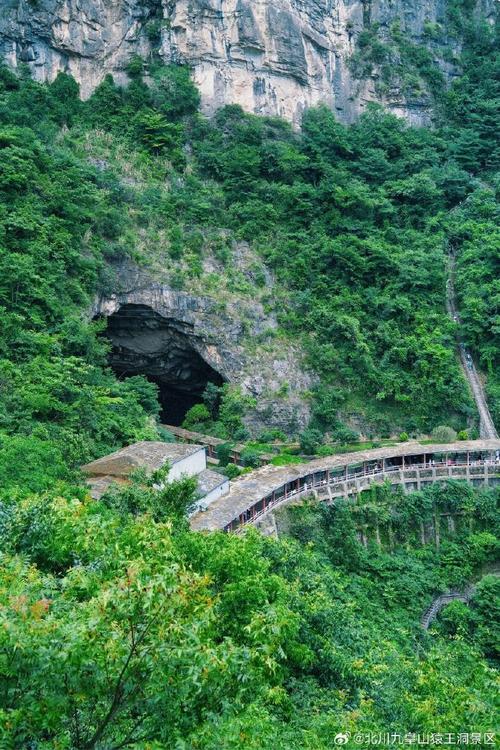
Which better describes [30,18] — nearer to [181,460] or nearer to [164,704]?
[181,460]

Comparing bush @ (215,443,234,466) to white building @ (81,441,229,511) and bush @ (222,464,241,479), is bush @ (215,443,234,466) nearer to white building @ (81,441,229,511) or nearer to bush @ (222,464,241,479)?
bush @ (222,464,241,479)

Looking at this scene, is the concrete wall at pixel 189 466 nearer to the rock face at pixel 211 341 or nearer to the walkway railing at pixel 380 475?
the walkway railing at pixel 380 475

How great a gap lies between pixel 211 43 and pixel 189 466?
2332 centimetres

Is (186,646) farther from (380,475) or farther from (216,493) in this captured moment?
(380,475)

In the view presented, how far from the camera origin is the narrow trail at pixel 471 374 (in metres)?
24.8

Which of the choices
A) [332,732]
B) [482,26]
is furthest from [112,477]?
[482,26]

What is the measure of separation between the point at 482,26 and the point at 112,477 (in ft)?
118

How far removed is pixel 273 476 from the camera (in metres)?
18.4

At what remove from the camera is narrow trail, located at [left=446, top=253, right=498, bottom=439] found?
81.5 ft

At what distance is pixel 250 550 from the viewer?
970 cm

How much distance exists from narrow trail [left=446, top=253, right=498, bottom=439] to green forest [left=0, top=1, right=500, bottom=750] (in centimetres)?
44

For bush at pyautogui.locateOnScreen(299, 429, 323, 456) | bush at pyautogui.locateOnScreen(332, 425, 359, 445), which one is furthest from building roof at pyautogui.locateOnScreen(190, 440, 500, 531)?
bush at pyautogui.locateOnScreen(299, 429, 323, 456)

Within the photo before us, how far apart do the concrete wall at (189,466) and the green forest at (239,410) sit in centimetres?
196

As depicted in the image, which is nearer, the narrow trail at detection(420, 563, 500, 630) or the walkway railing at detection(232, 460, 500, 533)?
the narrow trail at detection(420, 563, 500, 630)
